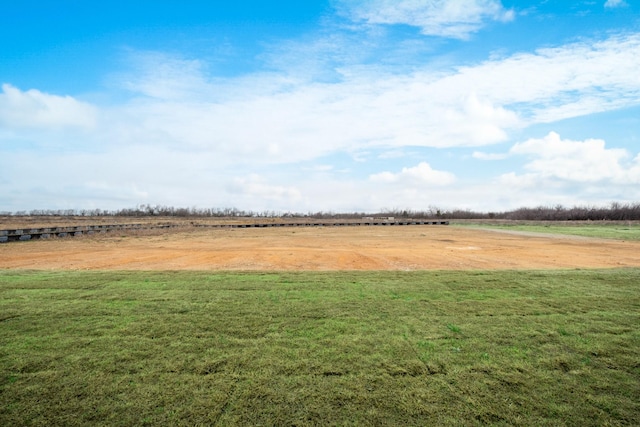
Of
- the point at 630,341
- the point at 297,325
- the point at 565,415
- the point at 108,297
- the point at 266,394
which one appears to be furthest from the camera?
the point at 108,297

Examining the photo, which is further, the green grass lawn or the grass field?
the grass field

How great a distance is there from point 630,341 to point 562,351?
1.02 meters

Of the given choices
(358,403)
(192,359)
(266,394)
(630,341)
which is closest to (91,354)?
(192,359)

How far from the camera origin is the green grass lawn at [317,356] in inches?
116

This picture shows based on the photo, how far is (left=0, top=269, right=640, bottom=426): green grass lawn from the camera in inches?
116

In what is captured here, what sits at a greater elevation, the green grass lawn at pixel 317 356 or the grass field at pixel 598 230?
the grass field at pixel 598 230

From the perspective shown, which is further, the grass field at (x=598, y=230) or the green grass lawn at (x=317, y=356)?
the grass field at (x=598, y=230)

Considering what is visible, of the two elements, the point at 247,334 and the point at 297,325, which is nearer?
the point at 247,334

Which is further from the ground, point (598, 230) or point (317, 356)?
point (598, 230)

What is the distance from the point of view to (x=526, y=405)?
10.0ft

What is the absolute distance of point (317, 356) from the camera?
3.83 m

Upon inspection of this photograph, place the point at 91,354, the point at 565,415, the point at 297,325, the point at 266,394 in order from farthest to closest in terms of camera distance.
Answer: the point at 297,325 → the point at 91,354 → the point at 266,394 → the point at 565,415

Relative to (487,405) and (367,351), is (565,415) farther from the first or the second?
(367,351)

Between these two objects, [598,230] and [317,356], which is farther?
[598,230]
